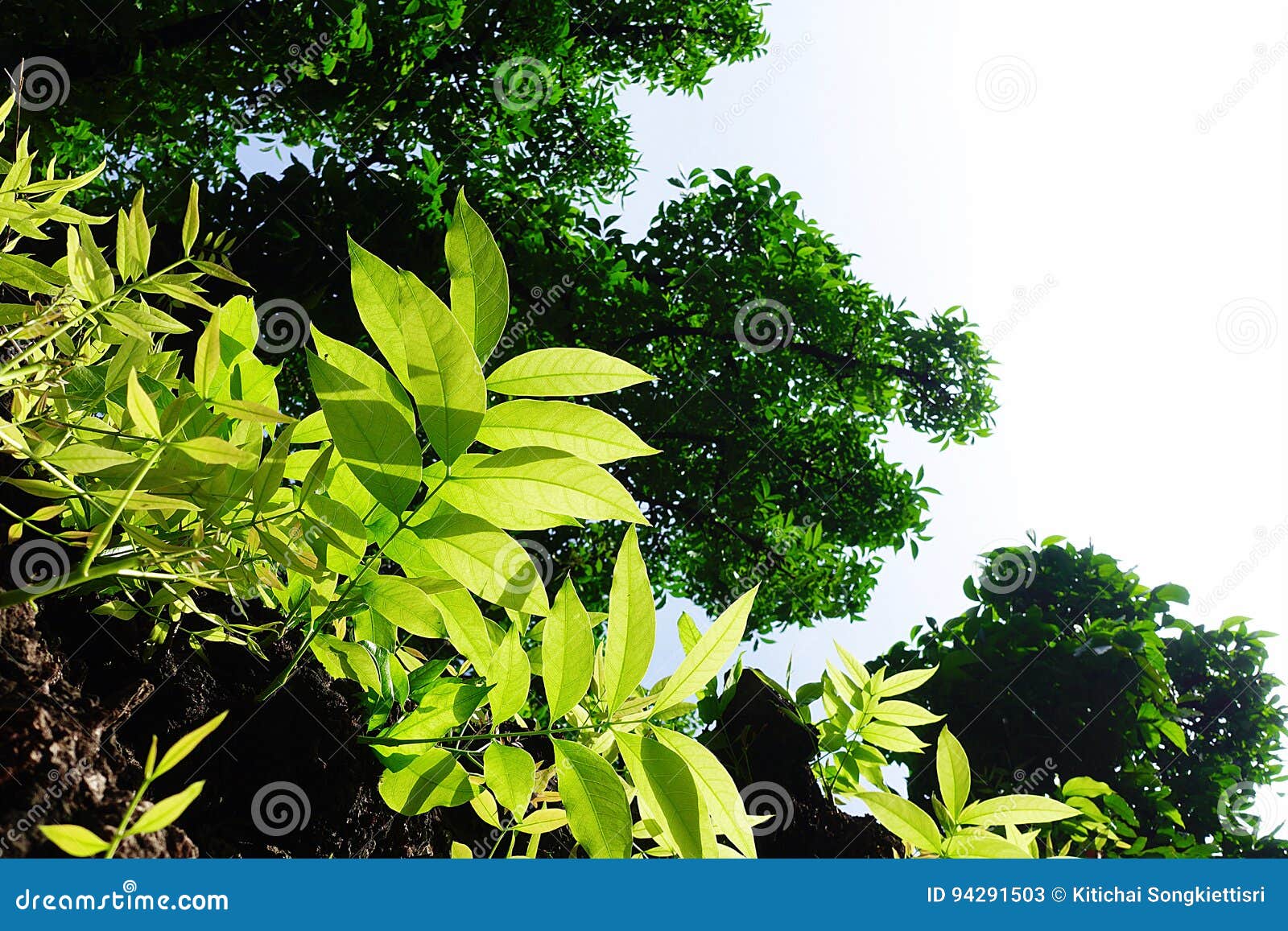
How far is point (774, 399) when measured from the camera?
3459 mm

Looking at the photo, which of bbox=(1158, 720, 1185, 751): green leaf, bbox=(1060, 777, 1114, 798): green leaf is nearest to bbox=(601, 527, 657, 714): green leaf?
bbox=(1060, 777, 1114, 798): green leaf

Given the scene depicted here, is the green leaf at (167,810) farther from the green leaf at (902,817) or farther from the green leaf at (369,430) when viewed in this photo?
the green leaf at (902,817)

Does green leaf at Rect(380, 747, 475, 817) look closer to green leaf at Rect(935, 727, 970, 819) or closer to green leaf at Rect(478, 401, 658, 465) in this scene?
green leaf at Rect(478, 401, 658, 465)

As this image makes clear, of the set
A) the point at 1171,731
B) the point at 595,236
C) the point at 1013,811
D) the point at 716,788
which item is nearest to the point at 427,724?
the point at 716,788

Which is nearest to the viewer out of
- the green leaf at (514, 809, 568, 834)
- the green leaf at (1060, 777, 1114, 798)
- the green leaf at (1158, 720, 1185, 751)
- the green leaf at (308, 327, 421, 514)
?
the green leaf at (308, 327, 421, 514)

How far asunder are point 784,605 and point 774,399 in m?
0.93

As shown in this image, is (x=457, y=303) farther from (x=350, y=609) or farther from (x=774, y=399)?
(x=774, y=399)

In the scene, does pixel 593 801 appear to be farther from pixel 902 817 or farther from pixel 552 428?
pixel 902 817

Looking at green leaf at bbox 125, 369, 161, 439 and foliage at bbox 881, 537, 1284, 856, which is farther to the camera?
foliage at bbox 881, 537, 1284, 856

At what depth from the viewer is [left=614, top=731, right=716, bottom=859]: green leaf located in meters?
0.29

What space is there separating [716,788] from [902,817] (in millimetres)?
202

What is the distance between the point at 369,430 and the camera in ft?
0.91

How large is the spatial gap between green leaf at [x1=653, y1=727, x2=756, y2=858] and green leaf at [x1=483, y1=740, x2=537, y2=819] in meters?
0.06
